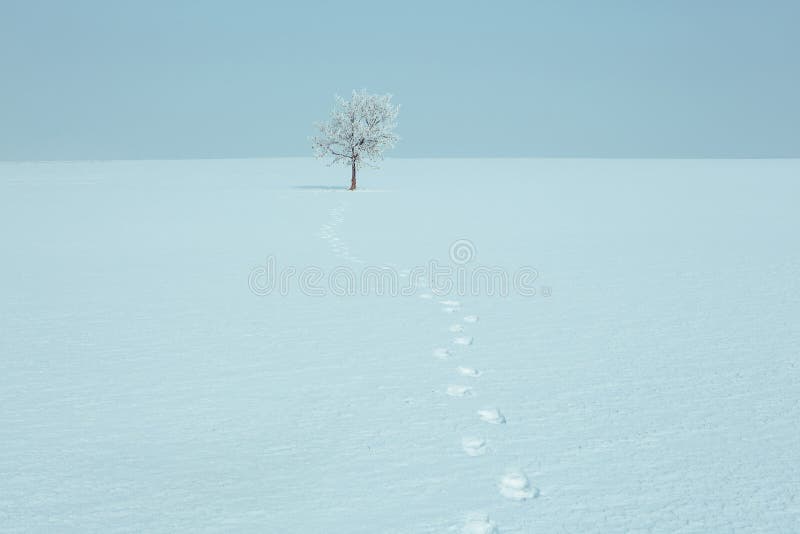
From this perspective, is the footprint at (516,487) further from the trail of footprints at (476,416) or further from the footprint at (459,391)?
the footprint at (459,391)

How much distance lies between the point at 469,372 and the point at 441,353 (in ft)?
2.19

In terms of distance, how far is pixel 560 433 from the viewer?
4.69m

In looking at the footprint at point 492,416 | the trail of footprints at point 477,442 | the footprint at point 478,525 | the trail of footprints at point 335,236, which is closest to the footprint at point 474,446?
the trail of footprints at point 477,442

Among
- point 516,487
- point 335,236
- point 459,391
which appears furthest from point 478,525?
point 335,236

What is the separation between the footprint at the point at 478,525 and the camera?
344cm

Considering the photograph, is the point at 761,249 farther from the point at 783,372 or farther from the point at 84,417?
the point at 84,417

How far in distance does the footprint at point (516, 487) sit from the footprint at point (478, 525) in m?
0.28

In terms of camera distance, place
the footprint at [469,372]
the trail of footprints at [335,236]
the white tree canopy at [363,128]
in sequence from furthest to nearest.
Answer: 1. the white tree canopy at [363,128]
2. the trail of footprints at [335,236]
3. the footprint at [469,372]

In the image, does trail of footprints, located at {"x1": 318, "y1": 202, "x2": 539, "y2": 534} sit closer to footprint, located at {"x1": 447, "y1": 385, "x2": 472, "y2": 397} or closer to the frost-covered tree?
footprint, located at {"x1": 447, "y1": 385, "x2": 472, "y2": 397}

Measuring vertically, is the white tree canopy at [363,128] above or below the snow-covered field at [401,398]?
above

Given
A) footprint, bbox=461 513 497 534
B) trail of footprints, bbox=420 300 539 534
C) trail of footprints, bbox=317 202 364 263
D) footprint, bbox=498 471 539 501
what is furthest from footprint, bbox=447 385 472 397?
trail of footprints, bbox=317 202 364 263

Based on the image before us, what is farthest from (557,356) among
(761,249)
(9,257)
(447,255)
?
Result: (9,257)

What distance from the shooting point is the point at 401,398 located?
5.44 meters

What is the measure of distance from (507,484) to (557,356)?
9.63 ft
